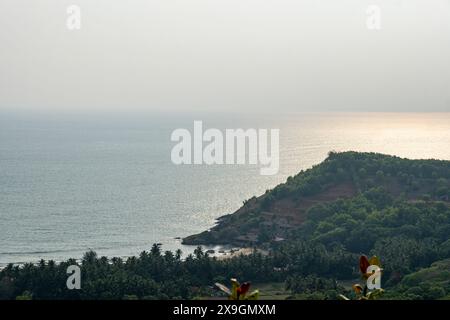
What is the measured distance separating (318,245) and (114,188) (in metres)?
37.3

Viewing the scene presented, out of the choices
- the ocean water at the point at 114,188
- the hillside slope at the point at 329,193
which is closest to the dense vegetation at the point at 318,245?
the hillside slope at the point at 329,193

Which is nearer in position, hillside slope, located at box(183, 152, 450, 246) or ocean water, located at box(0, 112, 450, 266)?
ocean water, located at box(0, 112, 450, 266)

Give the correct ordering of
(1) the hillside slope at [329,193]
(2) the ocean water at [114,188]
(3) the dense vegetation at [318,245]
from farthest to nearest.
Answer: (1) the hillside slope at [329,193] → (2) the ocean water at [114,188] → (3) the dense vegetation at [318,245]

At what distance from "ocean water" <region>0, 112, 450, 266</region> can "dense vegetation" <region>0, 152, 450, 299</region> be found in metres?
6.25

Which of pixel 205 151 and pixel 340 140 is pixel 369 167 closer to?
pixel 205 151

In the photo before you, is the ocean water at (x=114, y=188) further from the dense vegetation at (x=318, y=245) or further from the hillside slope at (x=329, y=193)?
the dense vegetation at (x=318, y=245)

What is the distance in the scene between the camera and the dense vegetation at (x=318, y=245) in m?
32.0

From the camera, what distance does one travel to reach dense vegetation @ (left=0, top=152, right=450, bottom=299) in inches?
1259

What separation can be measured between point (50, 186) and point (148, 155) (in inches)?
1305

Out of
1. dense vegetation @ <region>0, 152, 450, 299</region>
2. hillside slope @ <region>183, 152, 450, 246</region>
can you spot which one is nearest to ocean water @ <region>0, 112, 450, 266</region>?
hillside slope @ <region>183, 152, 450, 246</region>

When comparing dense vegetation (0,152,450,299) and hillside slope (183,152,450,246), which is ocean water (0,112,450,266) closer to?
hillside slope (183,152,450,246)

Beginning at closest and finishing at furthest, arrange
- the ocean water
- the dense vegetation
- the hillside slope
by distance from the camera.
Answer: the dense vegetation
the ocean water
the hillside slope

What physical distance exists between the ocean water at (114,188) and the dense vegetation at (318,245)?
246 inches

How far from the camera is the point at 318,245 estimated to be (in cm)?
4509
